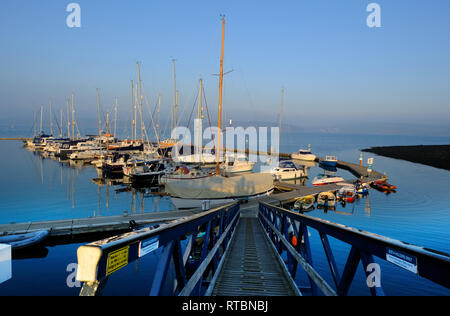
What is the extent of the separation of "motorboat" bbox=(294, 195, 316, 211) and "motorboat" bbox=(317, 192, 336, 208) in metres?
0.79

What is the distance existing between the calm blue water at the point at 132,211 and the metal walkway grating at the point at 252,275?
106 inches

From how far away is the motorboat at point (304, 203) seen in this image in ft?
89.1

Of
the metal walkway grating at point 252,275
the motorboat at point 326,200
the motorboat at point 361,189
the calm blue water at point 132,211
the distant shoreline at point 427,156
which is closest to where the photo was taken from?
the metal walkway grating at point 252,275

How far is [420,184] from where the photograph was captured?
4353 centimetres

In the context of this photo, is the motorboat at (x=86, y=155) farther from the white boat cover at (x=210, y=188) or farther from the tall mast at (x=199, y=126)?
the white boat cover at (x=210, y=188)

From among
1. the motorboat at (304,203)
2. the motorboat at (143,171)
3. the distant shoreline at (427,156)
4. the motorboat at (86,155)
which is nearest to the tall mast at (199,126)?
the motorboat at (143,171)

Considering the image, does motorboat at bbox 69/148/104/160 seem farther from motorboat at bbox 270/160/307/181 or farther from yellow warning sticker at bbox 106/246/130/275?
yellow warning sticker at bbox 106/246/130/275

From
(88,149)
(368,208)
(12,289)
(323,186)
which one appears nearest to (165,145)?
(88,149)

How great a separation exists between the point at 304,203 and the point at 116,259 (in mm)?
27623

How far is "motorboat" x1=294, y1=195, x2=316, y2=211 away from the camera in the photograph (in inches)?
1069

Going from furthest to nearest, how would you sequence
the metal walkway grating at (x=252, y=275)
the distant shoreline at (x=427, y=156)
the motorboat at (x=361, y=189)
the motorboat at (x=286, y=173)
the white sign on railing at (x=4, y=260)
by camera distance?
the distant shoreline at (x=427, y=156)
the motorboat at (x=286, y=173)
the motorboat at (x=361, y=189)
the metal walkway grating at (x=252, y=275)
the white sign on railing at (x=4, y=260)
